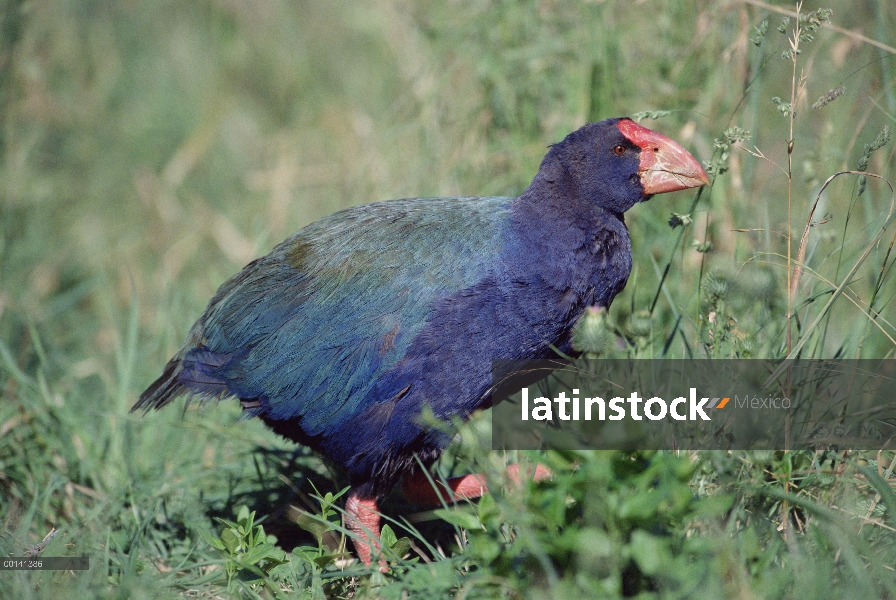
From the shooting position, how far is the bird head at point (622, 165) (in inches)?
106

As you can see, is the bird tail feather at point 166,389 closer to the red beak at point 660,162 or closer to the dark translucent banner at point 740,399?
the dark translucent banner at point 740,399

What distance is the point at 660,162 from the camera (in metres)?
2.71

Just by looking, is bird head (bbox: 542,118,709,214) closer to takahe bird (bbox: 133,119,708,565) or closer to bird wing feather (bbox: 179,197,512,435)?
takahe bird (bbox: 133,119,708,565)

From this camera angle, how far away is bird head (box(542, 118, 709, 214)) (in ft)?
8.83

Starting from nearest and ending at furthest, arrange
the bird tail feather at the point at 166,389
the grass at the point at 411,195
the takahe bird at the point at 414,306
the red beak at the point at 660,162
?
1. the grass at the point at 411,195
2. the takahe bird at the point at 414,306
3. the red beak at the point at 660,162
4. the bird tail feather at the point at 166,389

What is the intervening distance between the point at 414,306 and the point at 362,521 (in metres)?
0.71

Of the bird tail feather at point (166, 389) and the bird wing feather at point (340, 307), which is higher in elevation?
the bird wing feather at point (340, 307)

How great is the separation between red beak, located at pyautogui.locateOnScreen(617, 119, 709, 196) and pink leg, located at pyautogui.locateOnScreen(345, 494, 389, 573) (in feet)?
4.18

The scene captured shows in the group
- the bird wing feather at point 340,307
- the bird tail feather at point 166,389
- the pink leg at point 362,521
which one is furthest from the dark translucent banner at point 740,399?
the bird tail feather at point 166,389

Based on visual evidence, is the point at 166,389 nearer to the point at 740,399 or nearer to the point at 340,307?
the point at 340,307

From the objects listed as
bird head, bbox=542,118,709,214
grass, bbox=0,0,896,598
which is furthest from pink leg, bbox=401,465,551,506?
bird head, bbox=542,118,709,214

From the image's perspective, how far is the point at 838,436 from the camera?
2.35 meters

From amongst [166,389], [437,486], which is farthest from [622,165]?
[166,389]

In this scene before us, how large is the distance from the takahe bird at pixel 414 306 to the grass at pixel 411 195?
0.67 feet
